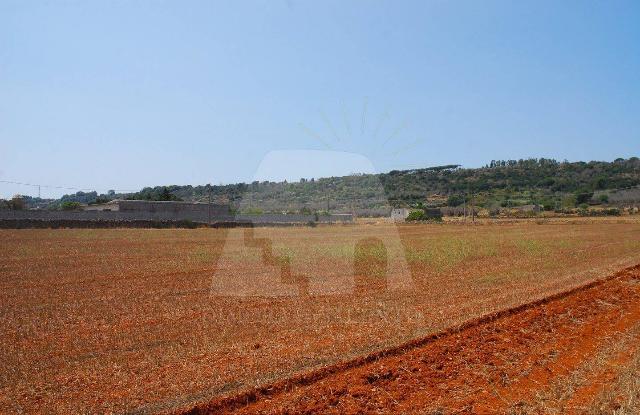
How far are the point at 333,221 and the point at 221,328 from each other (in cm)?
7365

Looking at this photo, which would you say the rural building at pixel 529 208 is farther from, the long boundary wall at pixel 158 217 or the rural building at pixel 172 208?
the rural building at pixel 172 208

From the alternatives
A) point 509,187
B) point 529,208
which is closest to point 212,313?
point 529,208

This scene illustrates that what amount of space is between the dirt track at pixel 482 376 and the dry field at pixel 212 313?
558mm

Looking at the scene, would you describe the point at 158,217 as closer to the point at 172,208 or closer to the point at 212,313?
the point at 172,208

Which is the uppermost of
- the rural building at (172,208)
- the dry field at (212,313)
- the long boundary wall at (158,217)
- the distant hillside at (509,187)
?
the distant hillside at (509,187)

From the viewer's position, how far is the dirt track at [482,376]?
682cm

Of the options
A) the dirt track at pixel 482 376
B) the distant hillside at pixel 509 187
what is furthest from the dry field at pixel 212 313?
the distant hillside at pixel 509 187

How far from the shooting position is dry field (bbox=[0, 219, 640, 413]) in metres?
7.90

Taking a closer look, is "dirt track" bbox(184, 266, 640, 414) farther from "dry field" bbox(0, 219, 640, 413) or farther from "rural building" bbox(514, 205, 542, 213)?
"rural building" bbox(514, 205, 542, 213)

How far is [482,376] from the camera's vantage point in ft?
26.3

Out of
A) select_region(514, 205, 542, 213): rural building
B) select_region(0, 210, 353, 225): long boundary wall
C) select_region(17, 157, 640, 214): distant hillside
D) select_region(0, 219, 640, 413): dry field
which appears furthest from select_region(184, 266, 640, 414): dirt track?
select_region(514, 205, 542, 213): rural building

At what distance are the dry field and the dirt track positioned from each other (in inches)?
22.0

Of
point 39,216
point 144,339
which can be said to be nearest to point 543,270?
point 144,339

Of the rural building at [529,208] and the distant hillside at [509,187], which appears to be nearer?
the rural building at [529,208]
